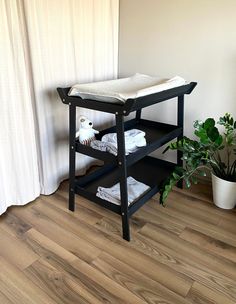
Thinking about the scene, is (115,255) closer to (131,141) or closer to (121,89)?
(131,141)

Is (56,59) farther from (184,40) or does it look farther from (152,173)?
(152,173)

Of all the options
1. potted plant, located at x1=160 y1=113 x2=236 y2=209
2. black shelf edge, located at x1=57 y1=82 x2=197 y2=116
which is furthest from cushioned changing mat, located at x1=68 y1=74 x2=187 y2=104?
potted plant, located at x1=160 y1=113 x2=236 y2=209

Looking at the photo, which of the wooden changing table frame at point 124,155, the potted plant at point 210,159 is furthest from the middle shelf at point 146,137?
the potted plant at point 210,159

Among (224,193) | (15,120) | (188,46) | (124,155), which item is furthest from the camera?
(188,46)

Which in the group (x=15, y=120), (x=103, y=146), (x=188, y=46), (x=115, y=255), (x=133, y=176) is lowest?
(x=115, y=255)

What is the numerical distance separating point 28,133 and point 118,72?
1033mm

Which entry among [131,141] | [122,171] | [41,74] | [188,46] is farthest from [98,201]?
[188,46]

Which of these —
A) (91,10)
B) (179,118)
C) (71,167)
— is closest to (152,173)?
(179,118)

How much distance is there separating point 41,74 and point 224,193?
4.67 ft

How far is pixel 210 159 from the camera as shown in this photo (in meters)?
1.63

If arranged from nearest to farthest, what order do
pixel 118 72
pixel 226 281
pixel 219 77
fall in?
pixel 226 281, pixel 219 77, pixel 118 72

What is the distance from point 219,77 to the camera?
1769 millimetres

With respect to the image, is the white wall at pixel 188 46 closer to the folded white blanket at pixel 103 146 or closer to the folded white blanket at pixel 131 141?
the folded white blanket at pixel 131 141

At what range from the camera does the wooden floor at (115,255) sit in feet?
3.85
